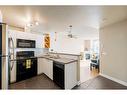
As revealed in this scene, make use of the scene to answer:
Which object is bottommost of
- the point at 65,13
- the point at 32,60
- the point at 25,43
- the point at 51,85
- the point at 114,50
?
the point at 51,85

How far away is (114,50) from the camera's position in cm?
430

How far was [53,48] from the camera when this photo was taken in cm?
709

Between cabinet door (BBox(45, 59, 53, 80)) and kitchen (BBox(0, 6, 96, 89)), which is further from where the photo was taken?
cabinet door (BBox(45, 59, 53, 80))

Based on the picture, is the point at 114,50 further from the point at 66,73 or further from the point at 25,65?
the point at 25,65

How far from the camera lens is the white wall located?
385 centimetres

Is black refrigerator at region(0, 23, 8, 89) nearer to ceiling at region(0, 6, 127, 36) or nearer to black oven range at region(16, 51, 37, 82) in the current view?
ceiling at region(0, 6, 127, 36)

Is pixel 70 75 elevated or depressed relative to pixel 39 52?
depressed

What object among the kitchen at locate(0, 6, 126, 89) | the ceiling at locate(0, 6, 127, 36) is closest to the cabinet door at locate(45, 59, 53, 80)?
the kitchen at locate(0, 6, 126, 89)

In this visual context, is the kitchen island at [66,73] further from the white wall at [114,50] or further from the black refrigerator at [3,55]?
the white wall at [114,50]

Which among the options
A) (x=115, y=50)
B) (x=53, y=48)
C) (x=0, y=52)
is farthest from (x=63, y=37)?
(x=0, y=52)

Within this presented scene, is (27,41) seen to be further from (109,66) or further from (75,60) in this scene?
(109,66)

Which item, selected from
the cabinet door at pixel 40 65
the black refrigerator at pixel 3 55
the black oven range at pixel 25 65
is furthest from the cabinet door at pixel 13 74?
the black refrigerator at pixel 3 55

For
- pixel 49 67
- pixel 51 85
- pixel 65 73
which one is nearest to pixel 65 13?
pixel 65 73
